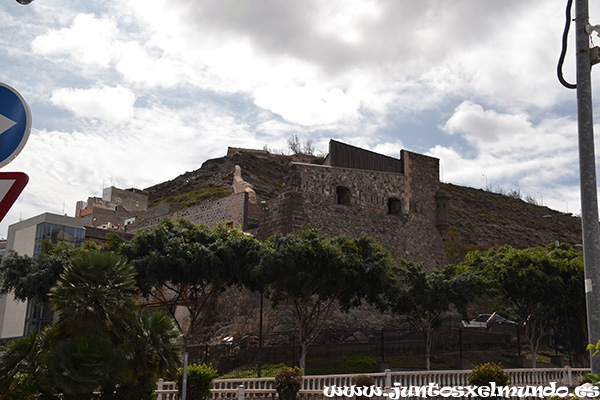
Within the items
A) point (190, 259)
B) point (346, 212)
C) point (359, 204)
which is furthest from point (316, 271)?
point (359, 204)

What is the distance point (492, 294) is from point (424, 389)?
11932 mm

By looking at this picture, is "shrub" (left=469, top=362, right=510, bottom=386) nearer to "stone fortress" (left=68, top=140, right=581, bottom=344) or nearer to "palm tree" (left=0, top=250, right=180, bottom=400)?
"palm tree" (left=0, top=250, right=180, bottom=400)

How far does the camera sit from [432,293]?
992 inches

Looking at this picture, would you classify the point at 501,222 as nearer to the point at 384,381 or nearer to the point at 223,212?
the point at 223,212

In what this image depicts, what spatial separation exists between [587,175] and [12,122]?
6126mm

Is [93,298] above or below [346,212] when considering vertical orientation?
below

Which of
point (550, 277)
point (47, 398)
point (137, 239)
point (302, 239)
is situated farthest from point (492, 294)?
point (47, 398)

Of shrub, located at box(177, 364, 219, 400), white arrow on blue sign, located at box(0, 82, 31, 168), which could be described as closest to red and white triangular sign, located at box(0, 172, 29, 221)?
white arrow on blue sign, located at box(0, 82, 31, 168)

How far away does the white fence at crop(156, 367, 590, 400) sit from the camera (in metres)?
14.7

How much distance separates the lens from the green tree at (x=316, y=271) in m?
22.9

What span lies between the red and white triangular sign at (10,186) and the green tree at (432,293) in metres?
23.0

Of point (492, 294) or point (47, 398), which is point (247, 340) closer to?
point (492, 294)

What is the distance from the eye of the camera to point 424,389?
1481 cm

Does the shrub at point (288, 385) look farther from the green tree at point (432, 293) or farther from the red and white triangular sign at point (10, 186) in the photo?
the red and white triangular sign at point (10, 186)
